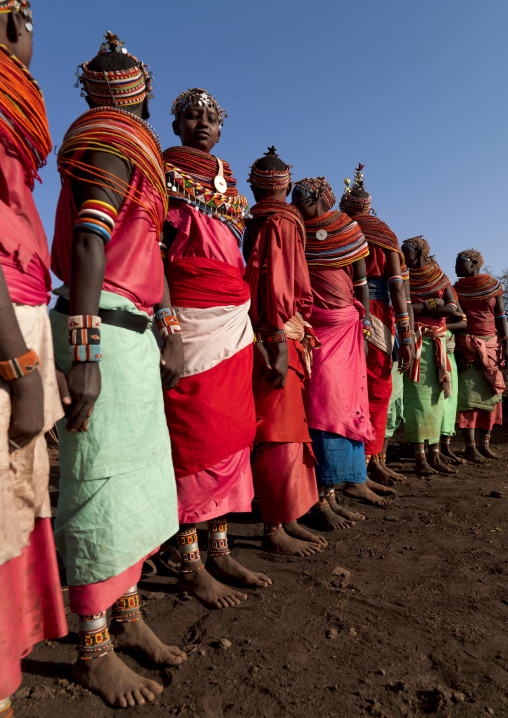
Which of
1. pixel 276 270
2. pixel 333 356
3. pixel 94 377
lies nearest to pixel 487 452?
pixel 333 356

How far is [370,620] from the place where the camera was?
254 centimetres

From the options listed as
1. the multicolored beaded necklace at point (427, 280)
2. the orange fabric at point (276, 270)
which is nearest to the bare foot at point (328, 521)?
the orange fabric at point (276, 270)

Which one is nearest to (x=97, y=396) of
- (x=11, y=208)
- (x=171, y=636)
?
(x=11, y=208)

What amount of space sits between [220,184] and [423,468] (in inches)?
178

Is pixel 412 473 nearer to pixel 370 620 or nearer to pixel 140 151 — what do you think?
pixel 370 620

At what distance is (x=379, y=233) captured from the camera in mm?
5402

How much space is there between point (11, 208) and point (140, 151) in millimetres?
738

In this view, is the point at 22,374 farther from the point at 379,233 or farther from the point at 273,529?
the point at 379,233

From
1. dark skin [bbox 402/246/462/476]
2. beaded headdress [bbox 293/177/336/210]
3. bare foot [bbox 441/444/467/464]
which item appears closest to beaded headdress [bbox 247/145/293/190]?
beaded headdress [bbox 293/177/336/210]

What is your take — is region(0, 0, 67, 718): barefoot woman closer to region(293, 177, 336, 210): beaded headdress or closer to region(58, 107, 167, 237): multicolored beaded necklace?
region(58, 107, 167, 237): multicolored beaded necklace

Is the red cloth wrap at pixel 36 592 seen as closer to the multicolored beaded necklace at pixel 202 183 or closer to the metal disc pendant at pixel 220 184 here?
the multicolored beaded necklace at pixel 202 183

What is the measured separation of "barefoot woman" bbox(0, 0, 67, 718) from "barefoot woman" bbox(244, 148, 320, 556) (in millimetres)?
1880

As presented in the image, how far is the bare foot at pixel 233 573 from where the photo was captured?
2.95 metres

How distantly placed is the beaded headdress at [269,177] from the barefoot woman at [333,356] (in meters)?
→ 0.66
